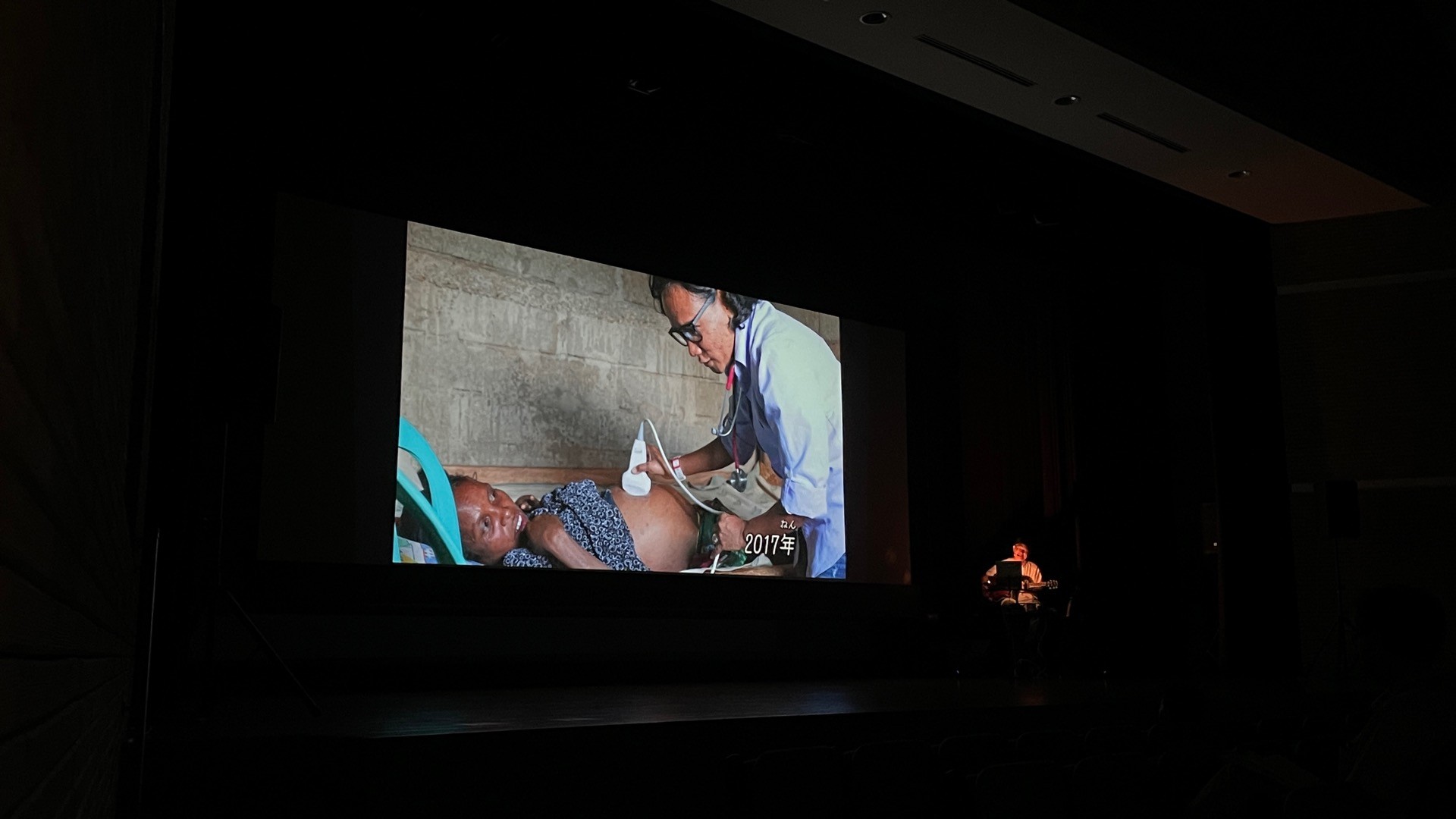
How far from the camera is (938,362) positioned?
9.77 meters

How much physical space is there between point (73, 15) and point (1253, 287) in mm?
10069

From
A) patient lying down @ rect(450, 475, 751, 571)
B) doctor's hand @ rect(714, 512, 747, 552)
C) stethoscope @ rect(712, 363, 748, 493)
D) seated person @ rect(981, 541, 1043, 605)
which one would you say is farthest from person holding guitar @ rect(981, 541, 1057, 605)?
patient lying down @ rect(450, 475, 751, 571)

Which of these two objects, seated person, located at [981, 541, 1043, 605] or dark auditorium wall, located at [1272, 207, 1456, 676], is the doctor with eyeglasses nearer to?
seated person, located at [981, 541, 1043, 605]

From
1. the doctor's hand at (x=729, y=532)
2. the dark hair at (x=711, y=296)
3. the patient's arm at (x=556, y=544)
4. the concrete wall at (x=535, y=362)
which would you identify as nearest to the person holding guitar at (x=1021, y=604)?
the doctor's hand at (x=729, y=532)

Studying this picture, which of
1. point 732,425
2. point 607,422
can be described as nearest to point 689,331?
point 732,425

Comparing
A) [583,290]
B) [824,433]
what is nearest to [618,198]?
[583,290]

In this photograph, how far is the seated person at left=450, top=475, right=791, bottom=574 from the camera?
656 cm

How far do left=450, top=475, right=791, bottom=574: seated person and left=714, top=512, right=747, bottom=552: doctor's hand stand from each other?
5 cm

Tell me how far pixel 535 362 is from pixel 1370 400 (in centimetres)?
671

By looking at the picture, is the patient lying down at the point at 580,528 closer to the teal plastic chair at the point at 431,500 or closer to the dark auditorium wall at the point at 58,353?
the teal plastic chair at the point at 431,500

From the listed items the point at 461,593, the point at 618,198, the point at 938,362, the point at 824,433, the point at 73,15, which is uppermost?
the point at 618,198

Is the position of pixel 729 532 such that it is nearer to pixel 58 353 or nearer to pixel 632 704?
pixel 632 704

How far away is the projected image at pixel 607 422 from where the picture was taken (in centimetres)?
650

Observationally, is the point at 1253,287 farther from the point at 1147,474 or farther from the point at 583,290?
the point at 583,290
